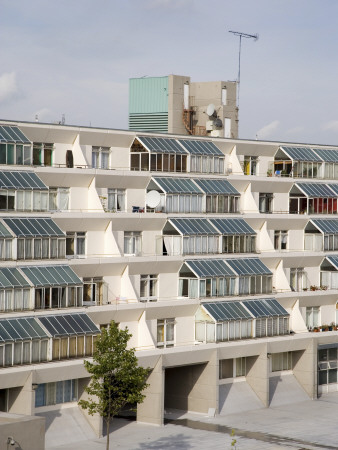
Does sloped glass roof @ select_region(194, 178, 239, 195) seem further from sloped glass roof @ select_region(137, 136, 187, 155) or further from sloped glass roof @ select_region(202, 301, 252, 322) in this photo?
sloped glass roof @ select_region(202, 301, 252, 322)

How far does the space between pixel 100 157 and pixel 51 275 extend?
12.3 metres

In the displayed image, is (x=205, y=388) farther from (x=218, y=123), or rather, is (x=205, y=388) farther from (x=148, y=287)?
(x=218, y=123)

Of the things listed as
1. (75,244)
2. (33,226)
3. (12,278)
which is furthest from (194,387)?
(12,278)

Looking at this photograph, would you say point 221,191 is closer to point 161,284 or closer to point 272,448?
point 161,284

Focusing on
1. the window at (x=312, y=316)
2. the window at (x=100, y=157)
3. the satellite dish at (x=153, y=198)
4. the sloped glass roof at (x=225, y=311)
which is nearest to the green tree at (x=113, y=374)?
the sloped glass roof at (x=225, y=311)

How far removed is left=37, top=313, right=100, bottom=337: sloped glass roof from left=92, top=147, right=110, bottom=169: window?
12601mm

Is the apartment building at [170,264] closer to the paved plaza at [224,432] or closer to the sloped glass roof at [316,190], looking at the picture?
the sloped glass roof at [316,190]

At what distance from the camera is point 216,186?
86.1 metres

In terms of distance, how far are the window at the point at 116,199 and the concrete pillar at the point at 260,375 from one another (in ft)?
52.8

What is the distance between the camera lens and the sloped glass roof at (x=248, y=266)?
84875 mm

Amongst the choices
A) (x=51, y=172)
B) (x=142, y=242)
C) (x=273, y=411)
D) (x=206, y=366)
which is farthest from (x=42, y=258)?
(x=273, y=411)

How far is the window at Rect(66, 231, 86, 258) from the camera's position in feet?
254

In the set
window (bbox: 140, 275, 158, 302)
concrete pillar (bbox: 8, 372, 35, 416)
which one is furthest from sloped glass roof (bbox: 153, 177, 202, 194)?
concrete pillar (bbox: 8, 372, 35, 416)

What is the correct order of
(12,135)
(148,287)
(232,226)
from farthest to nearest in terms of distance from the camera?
1. (232,226)
2. (148,287)
3. (12,135)
